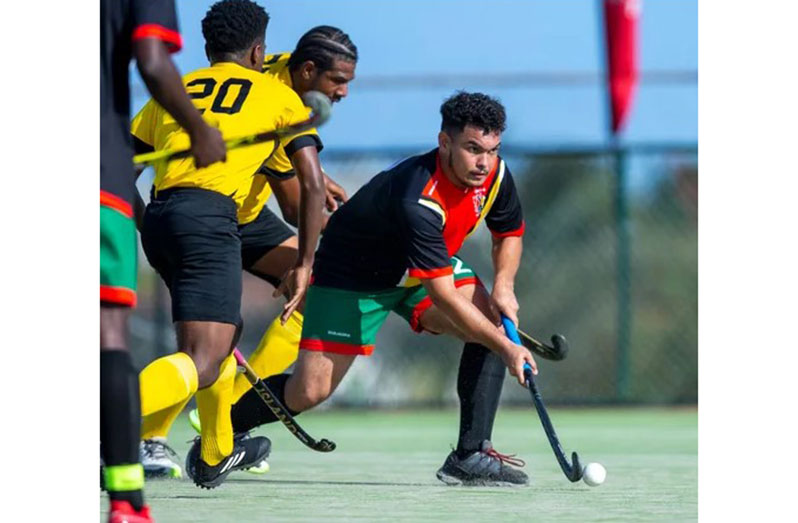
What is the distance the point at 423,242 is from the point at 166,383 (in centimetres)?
108

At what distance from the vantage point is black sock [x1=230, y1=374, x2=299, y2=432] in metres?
5.51

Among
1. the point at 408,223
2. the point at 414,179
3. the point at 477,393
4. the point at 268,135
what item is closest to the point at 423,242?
the point at 408,223

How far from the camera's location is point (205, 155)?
360 cm

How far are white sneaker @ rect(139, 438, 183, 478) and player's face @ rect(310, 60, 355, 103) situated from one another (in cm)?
137

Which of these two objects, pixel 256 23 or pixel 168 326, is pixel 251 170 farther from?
pixel 168 326

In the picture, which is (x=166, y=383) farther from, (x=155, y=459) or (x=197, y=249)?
(x=155, y=459)

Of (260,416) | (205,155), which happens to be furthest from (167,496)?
(205,155)

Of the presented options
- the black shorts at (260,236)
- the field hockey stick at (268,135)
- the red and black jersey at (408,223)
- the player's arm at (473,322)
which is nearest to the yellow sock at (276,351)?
the black shorts at (260,236)

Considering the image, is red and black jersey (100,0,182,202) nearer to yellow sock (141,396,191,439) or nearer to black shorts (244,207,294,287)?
yellow sock (141,396,191,439)

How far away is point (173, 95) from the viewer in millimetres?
3541

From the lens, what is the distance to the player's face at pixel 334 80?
19.2ft

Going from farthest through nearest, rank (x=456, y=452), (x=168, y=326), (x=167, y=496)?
(x=168, y=326) < (x=456, y=452) < (x=167, y=496)
